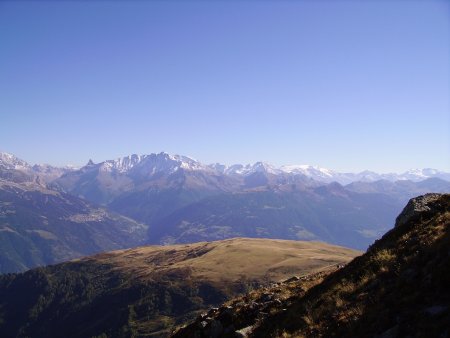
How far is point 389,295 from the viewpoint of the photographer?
54.6 ft

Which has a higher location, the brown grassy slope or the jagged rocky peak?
the jagged rocky peak

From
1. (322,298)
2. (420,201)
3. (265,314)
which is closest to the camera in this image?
(322,298)

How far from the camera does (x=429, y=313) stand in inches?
558

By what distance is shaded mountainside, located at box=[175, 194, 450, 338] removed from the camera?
14922mm

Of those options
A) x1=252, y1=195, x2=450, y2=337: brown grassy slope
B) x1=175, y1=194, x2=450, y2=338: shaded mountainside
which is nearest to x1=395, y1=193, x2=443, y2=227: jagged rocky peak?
x1=175, y1=194, x2=450, y2=338: shaded mountainside

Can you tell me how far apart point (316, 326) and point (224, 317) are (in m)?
8.12

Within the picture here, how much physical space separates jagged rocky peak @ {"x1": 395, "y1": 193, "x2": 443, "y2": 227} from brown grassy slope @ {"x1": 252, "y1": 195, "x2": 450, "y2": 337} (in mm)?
605

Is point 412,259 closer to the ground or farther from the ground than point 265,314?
farther from the ground

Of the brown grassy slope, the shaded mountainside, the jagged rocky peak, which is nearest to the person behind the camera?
the brown grassy slope

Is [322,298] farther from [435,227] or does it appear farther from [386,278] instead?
[435,227]

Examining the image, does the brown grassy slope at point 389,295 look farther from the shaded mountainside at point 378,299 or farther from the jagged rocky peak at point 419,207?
the jagged rocky peak at point 419,207

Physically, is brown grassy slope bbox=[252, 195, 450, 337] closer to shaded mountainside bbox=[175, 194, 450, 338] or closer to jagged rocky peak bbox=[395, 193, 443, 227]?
shaded mountainside bbox=[175, 194, 450, 338]

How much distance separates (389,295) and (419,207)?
33.7ft

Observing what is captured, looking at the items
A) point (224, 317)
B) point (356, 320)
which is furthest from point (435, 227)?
point (224, 317)
